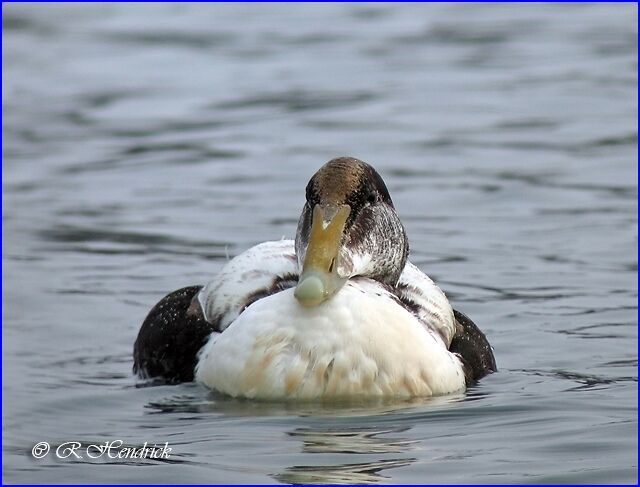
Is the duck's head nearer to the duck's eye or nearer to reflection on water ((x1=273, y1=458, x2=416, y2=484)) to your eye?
the duck's eye

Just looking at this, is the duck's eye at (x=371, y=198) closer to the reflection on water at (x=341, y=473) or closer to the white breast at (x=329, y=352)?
the white breast at (x=329, y=352)

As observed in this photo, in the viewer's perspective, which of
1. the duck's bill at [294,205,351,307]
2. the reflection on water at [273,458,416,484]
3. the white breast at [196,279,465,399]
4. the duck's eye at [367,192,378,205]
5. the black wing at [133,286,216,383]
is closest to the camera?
the reflection on water at [273,458,416,484]

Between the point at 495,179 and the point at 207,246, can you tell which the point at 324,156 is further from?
the point at 207,246

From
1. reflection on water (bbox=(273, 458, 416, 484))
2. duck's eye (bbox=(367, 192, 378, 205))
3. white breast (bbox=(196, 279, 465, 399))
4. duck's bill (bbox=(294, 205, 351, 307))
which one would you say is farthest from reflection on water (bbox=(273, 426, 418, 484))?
duck's eye (bbox=(367, 192, 378, 205))

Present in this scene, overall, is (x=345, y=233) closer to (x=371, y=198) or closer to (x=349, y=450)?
(x=371, y=198)

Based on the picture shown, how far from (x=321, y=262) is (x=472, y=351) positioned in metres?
1.25

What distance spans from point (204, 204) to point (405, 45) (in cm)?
628

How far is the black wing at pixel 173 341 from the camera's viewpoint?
8586 millimetres

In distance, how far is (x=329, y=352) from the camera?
7.89 meters

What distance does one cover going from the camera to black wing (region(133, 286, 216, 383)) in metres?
8.59

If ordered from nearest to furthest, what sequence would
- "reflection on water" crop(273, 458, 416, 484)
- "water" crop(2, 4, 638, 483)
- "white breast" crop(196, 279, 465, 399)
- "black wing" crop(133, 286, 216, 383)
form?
"reflection on water" crop(273, 458, 416, 484) → "water" crop(2, 4, 638, 483) → "white breast" crop(196, 279, 465, 399) → "black wing" crop(133, 286, 216, 383)

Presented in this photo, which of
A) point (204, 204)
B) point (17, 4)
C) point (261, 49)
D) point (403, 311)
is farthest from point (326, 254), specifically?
point (17, 4)

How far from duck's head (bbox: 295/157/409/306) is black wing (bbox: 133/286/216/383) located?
69 cm

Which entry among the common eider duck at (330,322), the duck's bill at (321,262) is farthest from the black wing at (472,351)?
the duck's bill at (321,262)
